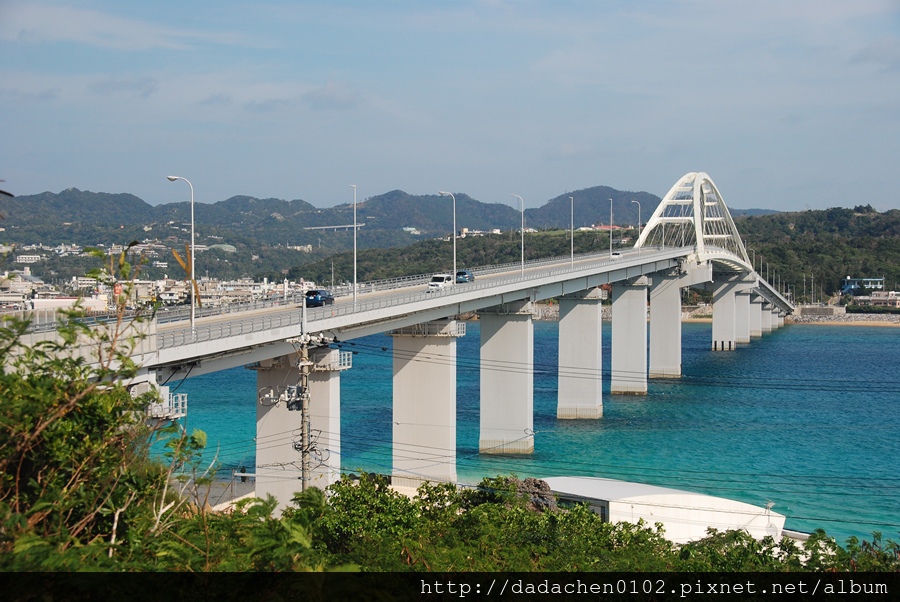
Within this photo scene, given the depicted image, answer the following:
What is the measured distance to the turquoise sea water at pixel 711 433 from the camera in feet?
113

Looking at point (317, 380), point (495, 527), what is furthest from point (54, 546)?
point (317, 380)

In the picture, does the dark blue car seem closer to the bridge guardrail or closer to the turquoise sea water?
the bridge guardrail

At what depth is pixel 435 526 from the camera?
1680 centimetres

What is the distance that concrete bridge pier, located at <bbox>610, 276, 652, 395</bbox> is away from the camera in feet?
202

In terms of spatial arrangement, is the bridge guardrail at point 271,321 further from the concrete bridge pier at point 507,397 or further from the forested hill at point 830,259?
the forested hill at point 830,259

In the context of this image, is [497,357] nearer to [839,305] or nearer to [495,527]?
[495,527]

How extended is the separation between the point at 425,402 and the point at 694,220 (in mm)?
55005

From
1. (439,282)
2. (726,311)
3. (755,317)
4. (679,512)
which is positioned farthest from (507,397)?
(755,317)

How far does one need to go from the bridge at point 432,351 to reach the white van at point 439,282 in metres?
0.95

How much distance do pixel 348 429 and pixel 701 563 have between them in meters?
31.1

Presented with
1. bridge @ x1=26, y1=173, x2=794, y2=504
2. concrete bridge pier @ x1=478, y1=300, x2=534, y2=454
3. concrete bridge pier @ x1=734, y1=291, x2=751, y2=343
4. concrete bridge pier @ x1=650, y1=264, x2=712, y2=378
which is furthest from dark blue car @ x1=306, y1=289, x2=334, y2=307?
concrete bridge pier @ x1=734, y1=291, x2=751, y2=343

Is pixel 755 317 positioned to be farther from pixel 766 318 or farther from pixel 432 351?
pixel 432 351

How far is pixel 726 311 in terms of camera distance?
95062 mm

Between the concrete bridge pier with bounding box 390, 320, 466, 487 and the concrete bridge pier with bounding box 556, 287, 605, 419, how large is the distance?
14.8 meters
